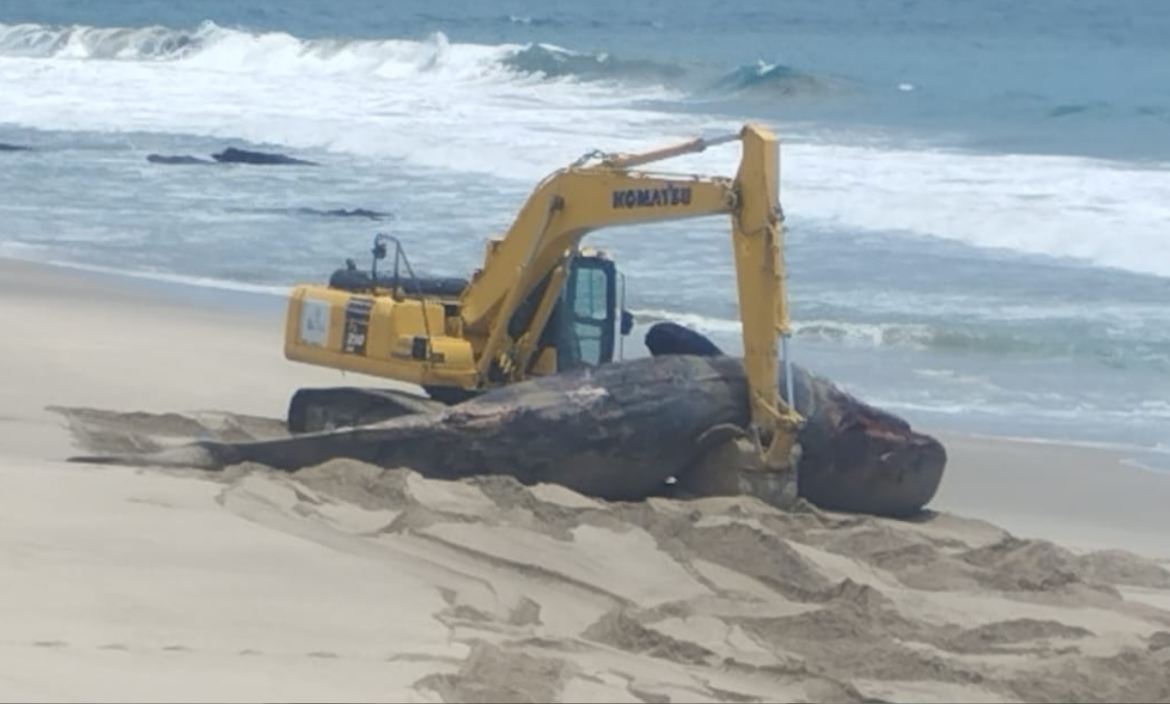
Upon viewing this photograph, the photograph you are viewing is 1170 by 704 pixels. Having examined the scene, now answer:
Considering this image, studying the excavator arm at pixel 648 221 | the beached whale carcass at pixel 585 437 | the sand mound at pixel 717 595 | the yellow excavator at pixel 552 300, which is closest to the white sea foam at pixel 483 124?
the yellow excavator at pixel 552 300

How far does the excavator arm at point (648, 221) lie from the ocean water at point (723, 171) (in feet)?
11.7

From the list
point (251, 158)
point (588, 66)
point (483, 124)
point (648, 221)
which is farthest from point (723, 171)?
point (588, 66)

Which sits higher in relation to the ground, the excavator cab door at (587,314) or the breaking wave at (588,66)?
the breaking wave at (588,66)

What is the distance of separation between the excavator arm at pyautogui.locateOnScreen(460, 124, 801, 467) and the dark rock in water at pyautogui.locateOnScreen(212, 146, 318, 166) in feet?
64.8

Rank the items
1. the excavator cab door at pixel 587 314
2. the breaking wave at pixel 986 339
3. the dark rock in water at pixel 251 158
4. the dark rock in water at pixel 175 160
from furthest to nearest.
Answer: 1. the dark rock in water at pixel 251 158
2. the dark rock in water at pixel 175 160
3. the breaking wave at pixel 986 339
4. the excavator cab door at pixel 587 314

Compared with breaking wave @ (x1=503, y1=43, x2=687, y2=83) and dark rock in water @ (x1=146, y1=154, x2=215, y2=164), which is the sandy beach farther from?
breaking wave @ (x1=503, y1=43, x2=687, y2=83)

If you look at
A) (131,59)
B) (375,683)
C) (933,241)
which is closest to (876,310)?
(933,241)

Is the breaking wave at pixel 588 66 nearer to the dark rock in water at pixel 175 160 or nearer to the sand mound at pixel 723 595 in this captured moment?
the dark rock in water at pixel 175 160

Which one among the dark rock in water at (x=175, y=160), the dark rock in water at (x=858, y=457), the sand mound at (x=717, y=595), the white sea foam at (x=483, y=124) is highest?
the white sea foam at (x=483, y=124)

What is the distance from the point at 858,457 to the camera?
39.1ft

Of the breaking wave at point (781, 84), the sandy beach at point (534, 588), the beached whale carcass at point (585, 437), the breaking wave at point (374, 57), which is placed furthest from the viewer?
the breaking wave at point (374, 57)

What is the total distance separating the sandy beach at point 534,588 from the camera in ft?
26.2

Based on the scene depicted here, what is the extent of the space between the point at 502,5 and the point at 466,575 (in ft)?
272

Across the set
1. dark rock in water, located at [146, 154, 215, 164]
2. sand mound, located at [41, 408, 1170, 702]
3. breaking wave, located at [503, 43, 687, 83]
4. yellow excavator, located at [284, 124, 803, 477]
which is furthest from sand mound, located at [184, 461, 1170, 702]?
breaking wave, located at [503, 43, 687, 83]
